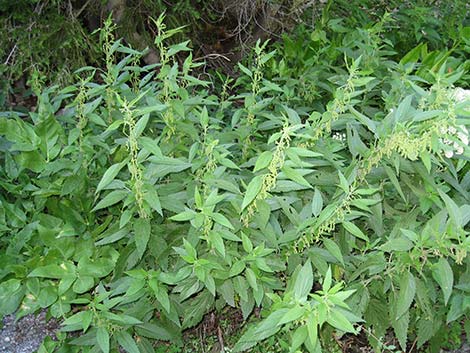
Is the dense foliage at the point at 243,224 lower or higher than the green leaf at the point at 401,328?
higher

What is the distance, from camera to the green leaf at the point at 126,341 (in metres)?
2.28

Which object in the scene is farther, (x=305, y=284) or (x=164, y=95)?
(x=164, y=95)

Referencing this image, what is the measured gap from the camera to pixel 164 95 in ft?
8.96

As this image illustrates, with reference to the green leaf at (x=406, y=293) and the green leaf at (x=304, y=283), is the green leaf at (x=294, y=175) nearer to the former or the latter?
the green leaf at (x=304, y=283)

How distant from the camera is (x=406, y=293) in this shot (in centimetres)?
210

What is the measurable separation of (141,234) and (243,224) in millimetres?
367

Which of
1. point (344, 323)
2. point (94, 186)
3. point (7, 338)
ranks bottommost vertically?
point (7, 338)

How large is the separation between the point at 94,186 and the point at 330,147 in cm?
100

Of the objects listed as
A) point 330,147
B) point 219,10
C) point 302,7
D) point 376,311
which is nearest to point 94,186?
point 330,147

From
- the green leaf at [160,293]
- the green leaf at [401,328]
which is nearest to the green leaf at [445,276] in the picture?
the green leaf at [401,328]

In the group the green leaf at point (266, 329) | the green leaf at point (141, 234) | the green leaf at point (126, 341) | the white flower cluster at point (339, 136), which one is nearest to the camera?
the green leaf at point (266, 329)

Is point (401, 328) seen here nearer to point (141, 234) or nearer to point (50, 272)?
point (141, 234)

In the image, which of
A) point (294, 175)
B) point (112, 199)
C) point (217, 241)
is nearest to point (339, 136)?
point (294, 175)

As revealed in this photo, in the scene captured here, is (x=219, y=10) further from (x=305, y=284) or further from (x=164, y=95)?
(x=305, y=284)
